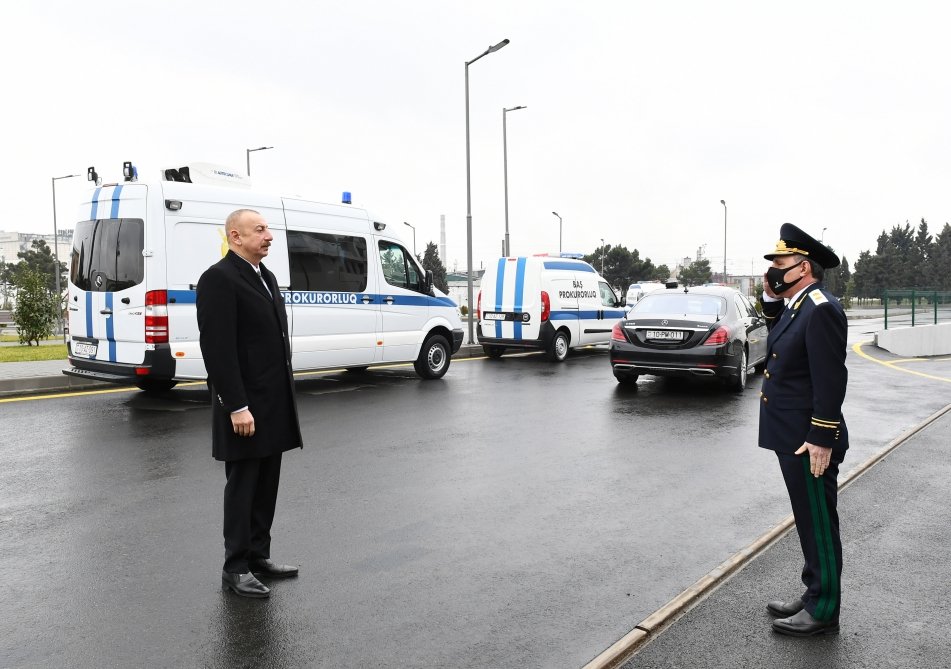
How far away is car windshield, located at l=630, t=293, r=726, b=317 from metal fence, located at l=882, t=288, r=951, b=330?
1509 centimetres

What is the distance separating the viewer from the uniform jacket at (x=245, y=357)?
3666mm

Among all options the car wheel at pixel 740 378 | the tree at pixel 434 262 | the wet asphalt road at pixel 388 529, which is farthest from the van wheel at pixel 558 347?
the tree at pixel 434 262

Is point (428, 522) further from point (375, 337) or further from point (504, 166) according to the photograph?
point (504, 166)

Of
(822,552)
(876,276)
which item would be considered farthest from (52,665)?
(876,276)

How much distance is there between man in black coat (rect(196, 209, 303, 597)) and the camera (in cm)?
367

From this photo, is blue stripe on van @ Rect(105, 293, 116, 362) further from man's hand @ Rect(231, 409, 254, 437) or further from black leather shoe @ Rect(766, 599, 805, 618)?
black leather shoe @ Rect(766, 599, 805, 618)

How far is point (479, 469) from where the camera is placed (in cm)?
645

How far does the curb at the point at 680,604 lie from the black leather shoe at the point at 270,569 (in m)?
1.72

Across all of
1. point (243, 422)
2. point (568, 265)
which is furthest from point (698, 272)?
point (243, 422)

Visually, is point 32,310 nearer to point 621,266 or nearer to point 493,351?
A: point 493,351

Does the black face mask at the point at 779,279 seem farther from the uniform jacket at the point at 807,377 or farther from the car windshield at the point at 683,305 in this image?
the car windshield at the point at 683,305

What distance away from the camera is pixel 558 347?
1627 centimetres

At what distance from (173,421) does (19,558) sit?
4296 mm

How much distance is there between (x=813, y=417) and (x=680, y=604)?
41.8 inches
